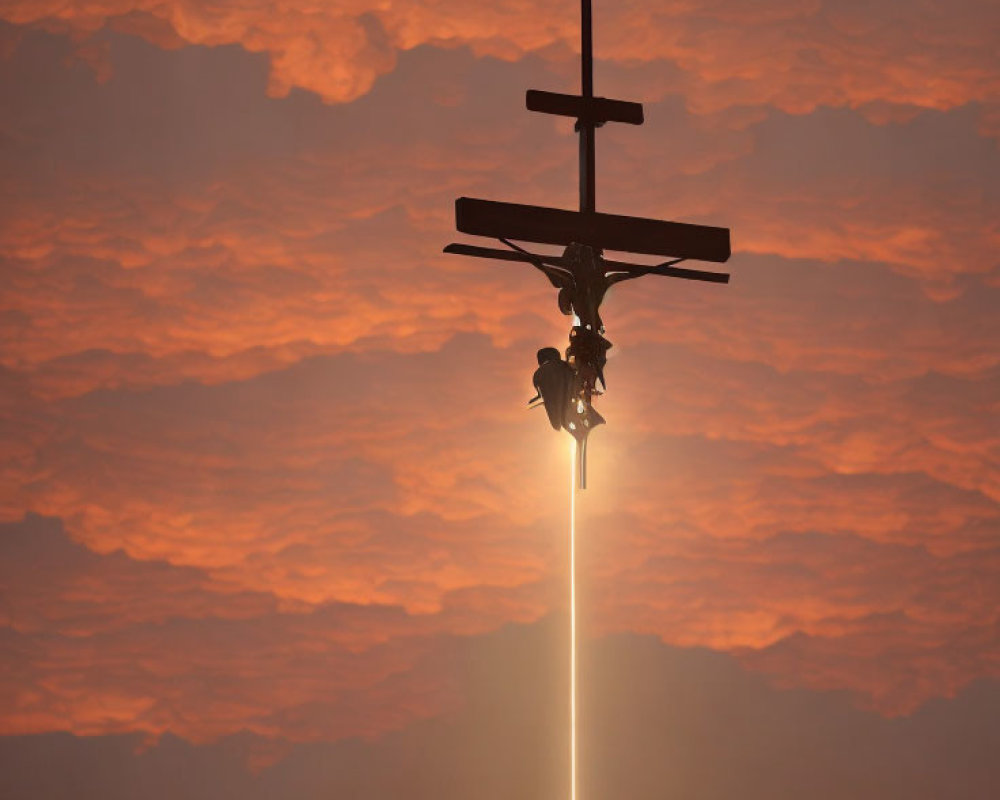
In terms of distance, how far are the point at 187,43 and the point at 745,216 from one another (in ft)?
9.68

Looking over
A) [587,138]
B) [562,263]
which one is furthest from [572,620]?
[587,138]

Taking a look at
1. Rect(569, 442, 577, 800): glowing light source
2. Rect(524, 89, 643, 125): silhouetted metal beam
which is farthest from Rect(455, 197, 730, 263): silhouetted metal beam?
Rect(569, 442, 577, 800): glowing light source

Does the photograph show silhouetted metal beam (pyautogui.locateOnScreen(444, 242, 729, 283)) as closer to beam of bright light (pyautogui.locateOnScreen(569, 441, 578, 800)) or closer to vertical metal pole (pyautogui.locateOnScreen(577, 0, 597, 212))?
vertical metal pole (pyautogui.locateOnScreen(577, 0, 597, 212))

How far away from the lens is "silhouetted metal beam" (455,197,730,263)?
214 inches

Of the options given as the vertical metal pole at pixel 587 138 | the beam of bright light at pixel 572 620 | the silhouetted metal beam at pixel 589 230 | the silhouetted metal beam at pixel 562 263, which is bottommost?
the beam of bright light at pixel 572 620

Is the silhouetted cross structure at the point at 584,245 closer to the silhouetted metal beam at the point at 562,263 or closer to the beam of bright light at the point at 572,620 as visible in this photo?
the silhouetted metal beam at the point at 562,263

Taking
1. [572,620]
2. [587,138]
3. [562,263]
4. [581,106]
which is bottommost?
[572,620]

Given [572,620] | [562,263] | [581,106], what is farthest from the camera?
[572,620]

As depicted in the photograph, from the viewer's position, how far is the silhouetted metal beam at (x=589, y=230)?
17.8 ft

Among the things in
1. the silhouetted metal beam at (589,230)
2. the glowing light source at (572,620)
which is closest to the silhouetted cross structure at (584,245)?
the silhouetted metal beam at (589,230)

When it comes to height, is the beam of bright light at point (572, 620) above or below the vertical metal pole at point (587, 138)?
below

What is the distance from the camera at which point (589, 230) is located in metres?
5.55

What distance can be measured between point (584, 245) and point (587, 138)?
1.26 feet

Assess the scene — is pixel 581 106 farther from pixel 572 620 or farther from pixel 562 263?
pixel 572 620
